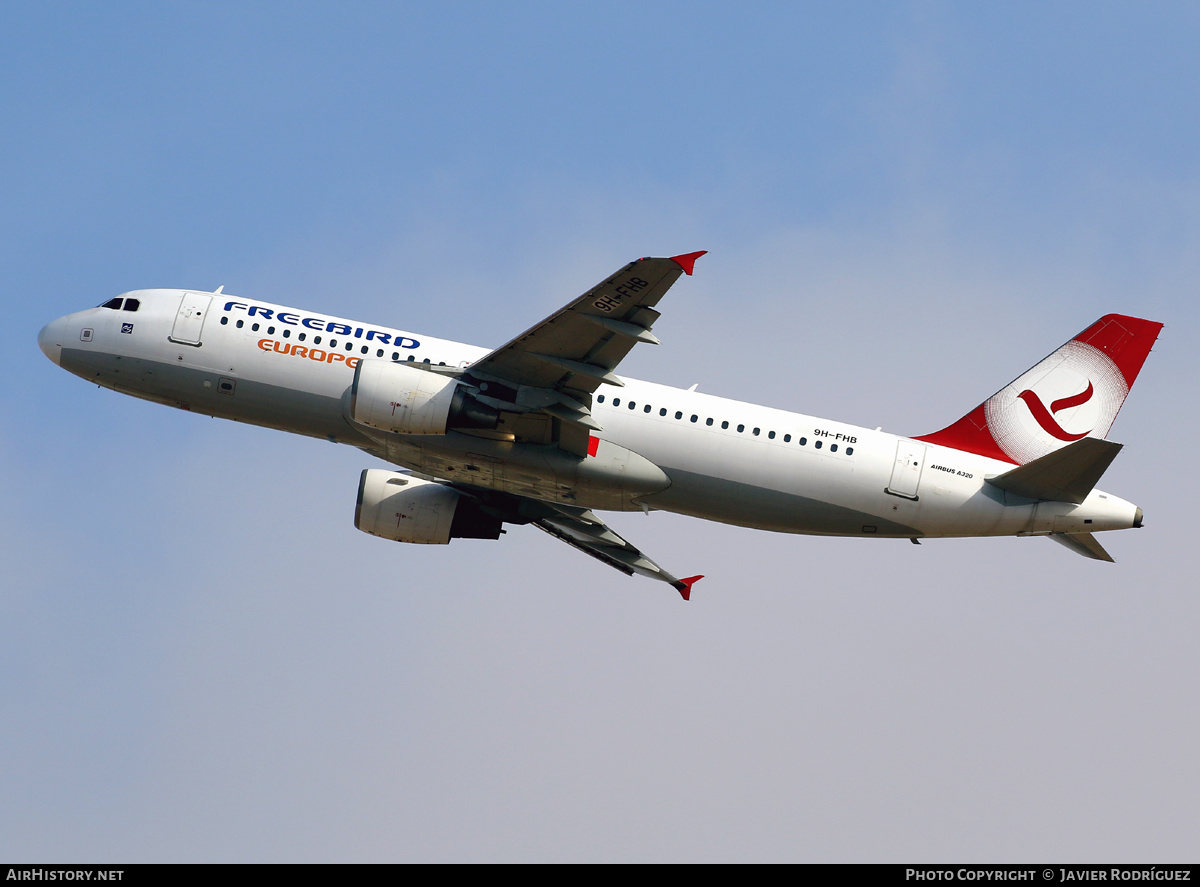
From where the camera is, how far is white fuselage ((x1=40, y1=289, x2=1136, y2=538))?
35.2 meters

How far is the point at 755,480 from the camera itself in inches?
1398

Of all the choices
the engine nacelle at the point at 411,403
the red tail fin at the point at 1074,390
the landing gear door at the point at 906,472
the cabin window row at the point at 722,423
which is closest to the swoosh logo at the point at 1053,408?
the red tail fin at the point at 1074,390

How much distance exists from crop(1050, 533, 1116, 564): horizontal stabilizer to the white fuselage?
0.72 m

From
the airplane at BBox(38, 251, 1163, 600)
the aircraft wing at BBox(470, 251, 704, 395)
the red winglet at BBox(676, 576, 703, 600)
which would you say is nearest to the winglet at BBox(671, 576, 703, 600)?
the red winglet at BBox(676, 576, 703, 600)

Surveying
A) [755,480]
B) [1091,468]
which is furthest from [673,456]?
[1091,468]

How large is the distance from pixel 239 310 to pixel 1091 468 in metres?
24.8

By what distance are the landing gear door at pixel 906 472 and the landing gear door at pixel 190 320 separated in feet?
67.8

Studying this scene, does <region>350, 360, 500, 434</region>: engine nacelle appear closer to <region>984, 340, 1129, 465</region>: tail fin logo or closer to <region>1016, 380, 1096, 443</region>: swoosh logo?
<region>984, 340, 1129, 465</region>: tail fin logo

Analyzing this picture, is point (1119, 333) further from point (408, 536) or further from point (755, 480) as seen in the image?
point (408, 536)

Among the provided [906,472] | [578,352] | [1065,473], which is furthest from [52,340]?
[1065,473]

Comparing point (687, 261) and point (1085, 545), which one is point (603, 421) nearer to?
point (687, 261)

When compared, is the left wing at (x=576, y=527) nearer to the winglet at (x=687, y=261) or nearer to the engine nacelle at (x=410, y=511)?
the engine nacelle at (x=410, y=511)

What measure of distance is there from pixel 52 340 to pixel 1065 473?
30.1 metres
